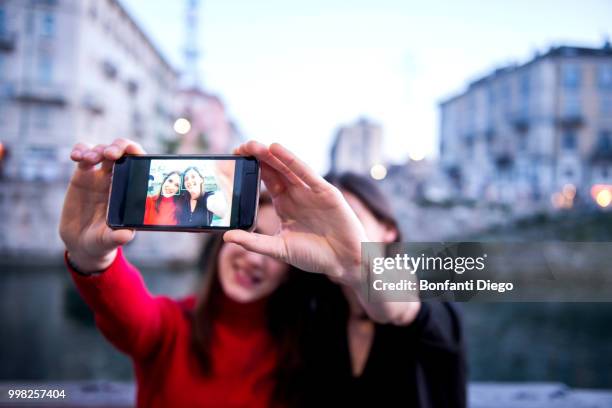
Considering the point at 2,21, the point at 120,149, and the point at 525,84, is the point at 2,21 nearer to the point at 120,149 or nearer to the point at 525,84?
the point at 120,149

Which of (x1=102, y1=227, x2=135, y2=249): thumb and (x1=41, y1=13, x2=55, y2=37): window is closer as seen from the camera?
(x1=102, y1=227, x2=135, y2=249): thumb

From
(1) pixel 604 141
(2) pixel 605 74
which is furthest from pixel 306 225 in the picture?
(1) pixel 604 141

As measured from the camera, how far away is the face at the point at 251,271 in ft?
2.22

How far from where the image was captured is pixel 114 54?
2.16 metres

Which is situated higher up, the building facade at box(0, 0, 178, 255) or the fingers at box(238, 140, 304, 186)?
the building facade at box(0, 0, 178, 255)

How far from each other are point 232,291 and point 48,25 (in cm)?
189

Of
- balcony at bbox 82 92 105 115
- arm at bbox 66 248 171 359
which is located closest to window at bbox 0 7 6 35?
balcony at bbox 82 92 105 115

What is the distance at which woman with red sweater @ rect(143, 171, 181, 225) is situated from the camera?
0.43m

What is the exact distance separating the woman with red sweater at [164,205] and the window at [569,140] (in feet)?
7.73

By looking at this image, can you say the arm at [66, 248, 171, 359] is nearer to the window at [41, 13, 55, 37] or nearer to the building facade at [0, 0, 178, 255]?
the building facade at [0, 0, 178, 255]

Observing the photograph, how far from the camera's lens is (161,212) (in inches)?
17.3

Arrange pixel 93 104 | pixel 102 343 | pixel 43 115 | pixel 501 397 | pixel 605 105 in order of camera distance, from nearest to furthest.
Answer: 1. pixel 501 397
2. pixel 605 105
3. pixel 43 115
4. pixel 93 104
5. pixel 102 343

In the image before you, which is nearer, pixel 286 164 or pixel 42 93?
pixel 286 164

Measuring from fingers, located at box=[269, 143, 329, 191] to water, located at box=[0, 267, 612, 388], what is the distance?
253 cm
